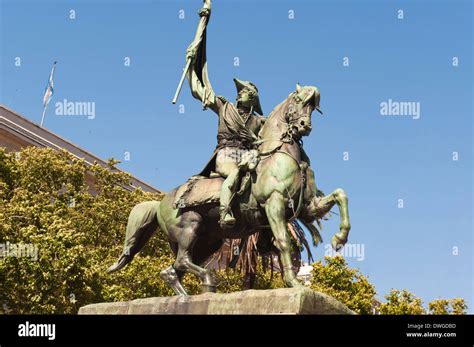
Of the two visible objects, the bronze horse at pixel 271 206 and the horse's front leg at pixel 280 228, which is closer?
the horse's front leg at pixel 280 228

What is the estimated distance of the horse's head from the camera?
13062 millimetres

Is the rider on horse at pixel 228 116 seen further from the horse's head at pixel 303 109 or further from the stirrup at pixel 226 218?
the horse's head at pixel 303 109

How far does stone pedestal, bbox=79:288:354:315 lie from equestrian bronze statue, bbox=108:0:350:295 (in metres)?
0.67

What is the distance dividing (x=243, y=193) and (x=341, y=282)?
81.1ft

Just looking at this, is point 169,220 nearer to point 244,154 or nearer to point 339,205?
point 244,154

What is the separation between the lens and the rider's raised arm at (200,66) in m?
14.5

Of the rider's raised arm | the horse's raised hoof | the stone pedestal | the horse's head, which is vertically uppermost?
the rider's raised arm

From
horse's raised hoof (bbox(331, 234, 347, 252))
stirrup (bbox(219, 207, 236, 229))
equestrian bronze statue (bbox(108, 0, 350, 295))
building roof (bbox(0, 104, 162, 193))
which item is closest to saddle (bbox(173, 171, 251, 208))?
equestrian bronze statue (bbox(108, 0, 350, 295))

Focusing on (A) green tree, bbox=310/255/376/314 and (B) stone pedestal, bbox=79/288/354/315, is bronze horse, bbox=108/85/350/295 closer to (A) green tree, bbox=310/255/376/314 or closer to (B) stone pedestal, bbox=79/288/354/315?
(B) stone pedestal, bbox=79/288/354/315

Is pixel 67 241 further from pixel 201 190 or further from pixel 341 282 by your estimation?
pixel 341 282

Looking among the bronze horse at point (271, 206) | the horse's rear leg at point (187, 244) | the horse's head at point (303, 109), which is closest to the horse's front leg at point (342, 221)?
the bronze horse at point (271, 206)

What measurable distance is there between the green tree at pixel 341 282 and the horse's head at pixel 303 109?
23.2m
